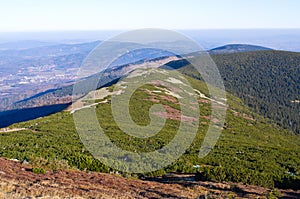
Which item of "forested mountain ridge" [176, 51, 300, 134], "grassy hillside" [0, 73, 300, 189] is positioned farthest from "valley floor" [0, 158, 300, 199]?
"forested mountain ridge" [176, 51, 300, 134]

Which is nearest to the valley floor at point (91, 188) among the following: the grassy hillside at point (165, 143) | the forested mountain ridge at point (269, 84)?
the grassy hillside at point (165, 143)

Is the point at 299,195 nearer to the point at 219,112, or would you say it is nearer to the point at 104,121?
the point at 104,121

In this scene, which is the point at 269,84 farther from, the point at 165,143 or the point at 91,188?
the point at 91,188

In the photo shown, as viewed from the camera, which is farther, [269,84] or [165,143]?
[269,84]

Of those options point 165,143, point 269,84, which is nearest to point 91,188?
point 165,143

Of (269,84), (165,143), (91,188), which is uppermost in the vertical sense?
(91,188)

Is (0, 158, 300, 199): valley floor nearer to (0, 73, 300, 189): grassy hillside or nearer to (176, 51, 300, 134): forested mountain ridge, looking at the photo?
(0, 73, 300, 189): grassy hillside

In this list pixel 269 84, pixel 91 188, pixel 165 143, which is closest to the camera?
pixel 91 188
